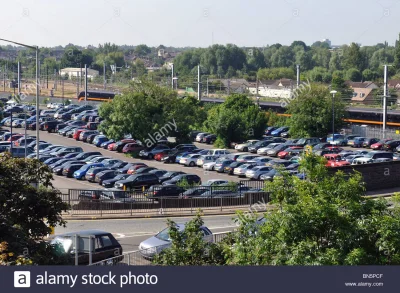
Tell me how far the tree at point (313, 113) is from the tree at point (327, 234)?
41186 mm

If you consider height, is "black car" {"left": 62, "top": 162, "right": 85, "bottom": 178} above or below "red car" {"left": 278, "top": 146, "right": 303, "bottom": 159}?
below

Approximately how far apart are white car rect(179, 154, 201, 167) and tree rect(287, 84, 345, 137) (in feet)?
41.9

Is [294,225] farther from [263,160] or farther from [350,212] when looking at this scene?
[263,160]

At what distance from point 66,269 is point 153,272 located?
35.2 inches

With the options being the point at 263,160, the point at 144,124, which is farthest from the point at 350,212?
the point at 144,124

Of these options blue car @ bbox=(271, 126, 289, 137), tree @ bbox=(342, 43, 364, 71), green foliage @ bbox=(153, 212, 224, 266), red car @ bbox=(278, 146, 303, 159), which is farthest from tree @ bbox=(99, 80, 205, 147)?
tree @ bbox=(342, 43, 364, 71)

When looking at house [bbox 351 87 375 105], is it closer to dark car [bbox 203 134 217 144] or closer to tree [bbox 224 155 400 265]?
dark car [bbox 203 134 217 144]

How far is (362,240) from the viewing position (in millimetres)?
10203

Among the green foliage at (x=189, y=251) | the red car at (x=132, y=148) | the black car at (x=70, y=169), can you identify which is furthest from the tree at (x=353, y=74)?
the green foliage at (x=189, y=251)

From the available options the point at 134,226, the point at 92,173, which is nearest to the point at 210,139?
the point at 92,173

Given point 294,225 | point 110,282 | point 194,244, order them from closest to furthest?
point 110,282 < point 294,225 < point 194,244

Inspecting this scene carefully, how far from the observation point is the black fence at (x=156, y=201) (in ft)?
86.9

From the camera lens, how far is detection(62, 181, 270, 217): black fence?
2650 centimetres

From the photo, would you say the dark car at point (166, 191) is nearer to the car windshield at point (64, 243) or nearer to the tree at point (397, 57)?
the car windshield at point (64, 243)
